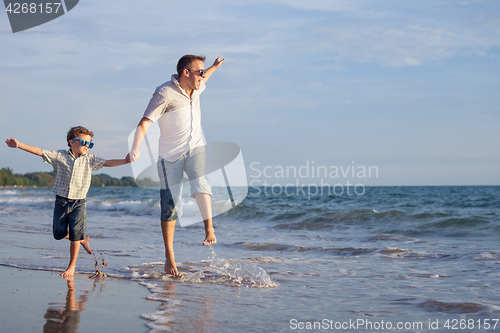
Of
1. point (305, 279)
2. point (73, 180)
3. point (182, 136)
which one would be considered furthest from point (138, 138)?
point (305, 279)

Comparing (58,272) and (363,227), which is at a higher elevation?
(58,272)

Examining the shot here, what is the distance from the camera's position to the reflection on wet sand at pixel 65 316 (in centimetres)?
239

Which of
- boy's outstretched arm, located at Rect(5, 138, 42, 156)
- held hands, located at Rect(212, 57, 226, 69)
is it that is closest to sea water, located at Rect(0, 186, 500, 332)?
boy's outstretched arm, located at Rect(5, 138, 42, 156)

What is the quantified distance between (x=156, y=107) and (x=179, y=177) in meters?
0.71

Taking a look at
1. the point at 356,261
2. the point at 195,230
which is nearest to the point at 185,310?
the point at 356,261

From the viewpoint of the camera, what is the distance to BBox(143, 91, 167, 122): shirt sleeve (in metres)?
3.70

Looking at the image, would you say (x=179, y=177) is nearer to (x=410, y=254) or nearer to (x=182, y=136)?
(x=182, y=136)

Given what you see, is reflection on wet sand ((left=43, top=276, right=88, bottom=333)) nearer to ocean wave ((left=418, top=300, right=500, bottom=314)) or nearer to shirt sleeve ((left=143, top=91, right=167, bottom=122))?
shirt sleeve ((left=143, top=91, right=167, bottom=122))

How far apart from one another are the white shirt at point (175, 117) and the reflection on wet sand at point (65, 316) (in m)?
1.48

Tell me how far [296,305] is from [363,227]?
8.27 metres

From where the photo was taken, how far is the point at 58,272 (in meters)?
4.23

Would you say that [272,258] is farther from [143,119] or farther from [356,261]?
[143,119]

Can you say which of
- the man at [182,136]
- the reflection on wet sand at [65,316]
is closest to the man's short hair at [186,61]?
the man at [182,136]

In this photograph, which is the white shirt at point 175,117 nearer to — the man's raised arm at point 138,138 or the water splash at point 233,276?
the man's raised arm at point 138,138
